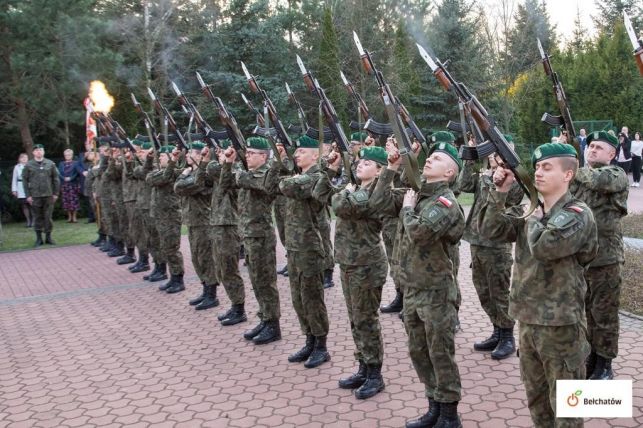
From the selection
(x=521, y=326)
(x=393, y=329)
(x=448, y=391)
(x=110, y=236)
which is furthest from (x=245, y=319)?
(x=110, y=236)

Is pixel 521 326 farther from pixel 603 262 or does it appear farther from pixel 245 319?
pixel 245 319

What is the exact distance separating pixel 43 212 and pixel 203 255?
776cm

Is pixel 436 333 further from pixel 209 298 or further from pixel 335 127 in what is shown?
pixel 209 298

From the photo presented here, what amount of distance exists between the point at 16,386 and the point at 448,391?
4038mm

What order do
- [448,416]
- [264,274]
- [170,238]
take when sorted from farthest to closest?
[170,238] < [264,274] < [448,416]

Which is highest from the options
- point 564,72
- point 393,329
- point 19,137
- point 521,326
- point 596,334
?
point 564,72

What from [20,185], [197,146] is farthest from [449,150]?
[20,185]

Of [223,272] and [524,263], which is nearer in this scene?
[524,263]

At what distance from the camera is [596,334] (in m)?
4.82

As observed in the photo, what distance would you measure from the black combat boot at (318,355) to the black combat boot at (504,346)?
1.56m

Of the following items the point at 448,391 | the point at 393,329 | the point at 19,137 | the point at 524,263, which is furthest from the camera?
the point at 19,137

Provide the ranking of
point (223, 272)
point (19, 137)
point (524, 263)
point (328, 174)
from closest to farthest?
point (524, 263) < point (328, 174) < point (223, 272) < point (19, 137)

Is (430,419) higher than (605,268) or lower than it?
lower

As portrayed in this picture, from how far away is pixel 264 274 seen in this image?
21.3ft
